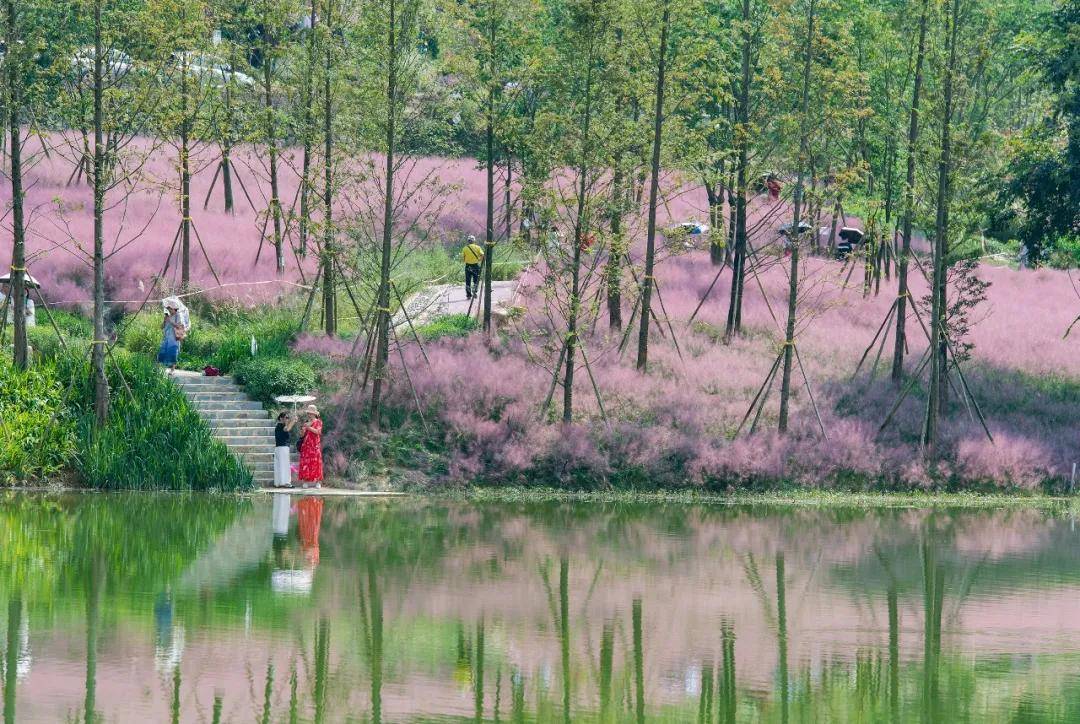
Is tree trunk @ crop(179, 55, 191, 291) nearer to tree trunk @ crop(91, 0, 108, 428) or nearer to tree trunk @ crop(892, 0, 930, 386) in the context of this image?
tree trunk @ crop(91, 0, 108, 428)

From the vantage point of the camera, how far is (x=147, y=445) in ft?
99.4

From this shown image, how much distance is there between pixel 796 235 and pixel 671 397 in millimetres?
4601

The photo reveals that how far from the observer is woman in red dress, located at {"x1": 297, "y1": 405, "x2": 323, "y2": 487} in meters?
31.1

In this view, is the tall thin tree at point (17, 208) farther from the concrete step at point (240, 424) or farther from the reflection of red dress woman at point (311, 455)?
the reflection of red dress woman at point (311, 455)

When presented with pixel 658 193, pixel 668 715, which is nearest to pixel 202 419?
pixel 658 193

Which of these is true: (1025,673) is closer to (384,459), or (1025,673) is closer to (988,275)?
(384,459)

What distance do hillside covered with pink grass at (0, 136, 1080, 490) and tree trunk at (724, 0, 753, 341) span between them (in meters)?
0.83

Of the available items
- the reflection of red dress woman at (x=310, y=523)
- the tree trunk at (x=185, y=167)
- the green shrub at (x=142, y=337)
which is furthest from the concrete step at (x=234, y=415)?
the tree trunk at (x=185, y=167)

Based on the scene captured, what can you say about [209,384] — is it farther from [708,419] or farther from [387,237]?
[708,419]

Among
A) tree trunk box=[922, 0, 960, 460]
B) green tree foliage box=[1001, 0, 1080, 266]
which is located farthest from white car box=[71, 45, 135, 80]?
green tree foliage box=[1001, 0, 1080, 266]

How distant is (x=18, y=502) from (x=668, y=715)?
17.0m

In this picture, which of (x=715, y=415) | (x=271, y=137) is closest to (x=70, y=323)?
(x=271, y=137)

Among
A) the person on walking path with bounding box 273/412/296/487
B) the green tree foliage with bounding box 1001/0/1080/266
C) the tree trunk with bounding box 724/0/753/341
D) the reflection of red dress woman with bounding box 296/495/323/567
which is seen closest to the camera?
the reflection of red dress woman with bounding box 296/495/323/567

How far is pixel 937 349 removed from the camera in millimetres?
33719
